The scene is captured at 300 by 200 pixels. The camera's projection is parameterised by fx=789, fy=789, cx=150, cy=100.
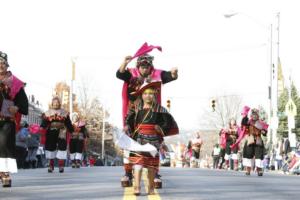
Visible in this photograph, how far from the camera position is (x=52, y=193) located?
10.3 m

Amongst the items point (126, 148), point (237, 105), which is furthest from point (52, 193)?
point (237, 105)

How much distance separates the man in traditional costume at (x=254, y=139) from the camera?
2003 centimetres

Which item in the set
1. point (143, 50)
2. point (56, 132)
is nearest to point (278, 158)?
point (56, 132)

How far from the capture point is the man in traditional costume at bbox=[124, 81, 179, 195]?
9.76 m

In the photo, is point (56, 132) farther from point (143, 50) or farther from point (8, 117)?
point (143, 50)

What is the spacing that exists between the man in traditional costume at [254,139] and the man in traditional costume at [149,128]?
33.4 ft

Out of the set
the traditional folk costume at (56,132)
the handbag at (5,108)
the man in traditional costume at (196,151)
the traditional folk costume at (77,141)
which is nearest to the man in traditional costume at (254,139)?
the traditional folk costume at (56,132)

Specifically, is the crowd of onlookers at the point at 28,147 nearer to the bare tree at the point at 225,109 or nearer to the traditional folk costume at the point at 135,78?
the traditional folk costume at the point at 135,78

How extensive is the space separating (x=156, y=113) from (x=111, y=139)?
11052cm

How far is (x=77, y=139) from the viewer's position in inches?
1038

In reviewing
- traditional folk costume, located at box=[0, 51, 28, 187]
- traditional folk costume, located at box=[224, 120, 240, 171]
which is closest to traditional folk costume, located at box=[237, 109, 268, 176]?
traditional folk costume, located at box=[224, 120, 240, 171]

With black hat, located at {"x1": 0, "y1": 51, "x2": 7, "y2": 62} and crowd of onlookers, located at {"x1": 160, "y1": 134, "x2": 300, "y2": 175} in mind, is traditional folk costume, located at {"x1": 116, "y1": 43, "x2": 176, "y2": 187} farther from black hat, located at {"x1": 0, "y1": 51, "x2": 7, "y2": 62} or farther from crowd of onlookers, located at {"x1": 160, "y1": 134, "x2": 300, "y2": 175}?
crowd of onlookers, located at {"x1": 160, "y1": 134, "x2": 300, "y2": 175}

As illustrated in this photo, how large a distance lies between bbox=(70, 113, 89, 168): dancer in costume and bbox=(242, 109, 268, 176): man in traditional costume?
7.01 meters

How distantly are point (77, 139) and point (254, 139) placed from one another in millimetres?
7853
